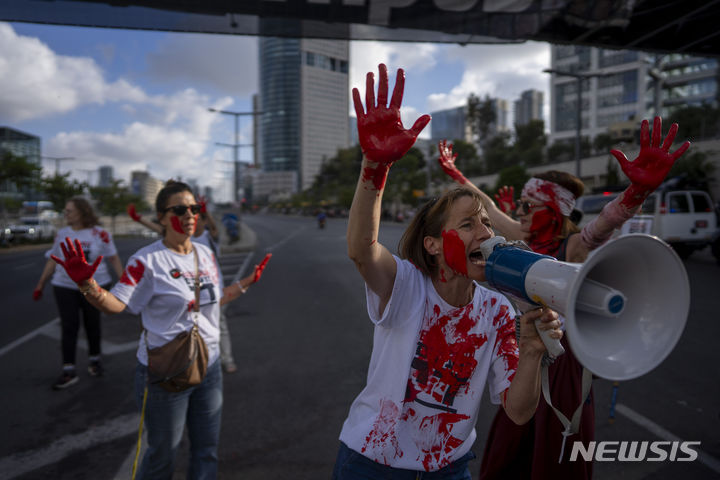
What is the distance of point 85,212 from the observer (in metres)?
4.83

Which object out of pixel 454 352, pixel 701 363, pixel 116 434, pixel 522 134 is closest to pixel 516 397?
pixel 454 352

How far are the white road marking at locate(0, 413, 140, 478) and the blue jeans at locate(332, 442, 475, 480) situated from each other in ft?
7.09

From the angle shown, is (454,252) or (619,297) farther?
(454,252)

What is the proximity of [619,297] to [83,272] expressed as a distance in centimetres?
231

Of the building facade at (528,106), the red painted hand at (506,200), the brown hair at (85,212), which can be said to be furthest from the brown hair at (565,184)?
the building facade at (528,106)

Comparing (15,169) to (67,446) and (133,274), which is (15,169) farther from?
(133,274)

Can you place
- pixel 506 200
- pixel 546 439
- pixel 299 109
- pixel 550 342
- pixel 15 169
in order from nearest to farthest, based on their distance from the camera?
1. pixel 550 342
2. pixel 546 439
3. pixel 506 200
4. pixel 15 169
5. pixel 299 109

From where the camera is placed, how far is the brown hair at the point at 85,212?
479cm

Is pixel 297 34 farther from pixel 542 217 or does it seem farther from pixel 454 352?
pixel 454 352

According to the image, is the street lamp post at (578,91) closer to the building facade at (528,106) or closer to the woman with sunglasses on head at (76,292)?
the woman with sunglasses on head at (76,292)

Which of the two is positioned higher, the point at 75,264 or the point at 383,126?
the point at 383,126

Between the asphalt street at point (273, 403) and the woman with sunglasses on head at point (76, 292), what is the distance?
233 millimetres

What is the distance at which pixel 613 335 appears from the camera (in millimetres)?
1085

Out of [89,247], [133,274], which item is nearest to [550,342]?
[133,274]
